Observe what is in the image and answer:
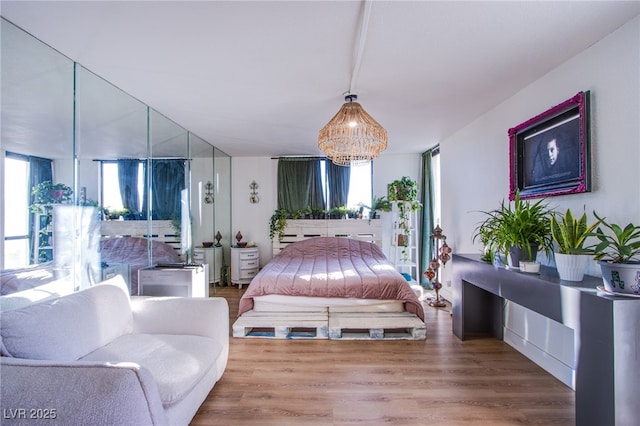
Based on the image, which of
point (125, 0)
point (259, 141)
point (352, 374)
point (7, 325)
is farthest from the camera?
point (259, 141)

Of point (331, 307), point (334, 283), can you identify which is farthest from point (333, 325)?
point (334, 283)

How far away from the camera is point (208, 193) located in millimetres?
4434

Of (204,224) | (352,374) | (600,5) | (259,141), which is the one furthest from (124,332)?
(600,5)

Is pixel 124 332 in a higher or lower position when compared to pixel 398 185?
lower

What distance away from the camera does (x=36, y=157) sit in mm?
1852

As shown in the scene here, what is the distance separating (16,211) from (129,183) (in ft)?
3.59

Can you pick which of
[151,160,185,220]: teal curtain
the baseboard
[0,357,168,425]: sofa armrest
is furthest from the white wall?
[151,160,185,220]: teal curtain

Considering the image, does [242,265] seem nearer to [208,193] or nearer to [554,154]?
[208,193]

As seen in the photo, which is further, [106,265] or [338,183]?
[338,183]

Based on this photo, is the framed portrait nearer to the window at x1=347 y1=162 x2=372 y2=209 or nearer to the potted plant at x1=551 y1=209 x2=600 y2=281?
the potted plant at x1=551 y1=209 x2=600 y2=281

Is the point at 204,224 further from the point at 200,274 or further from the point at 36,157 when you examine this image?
the point at 36,157

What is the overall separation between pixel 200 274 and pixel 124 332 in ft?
3.71

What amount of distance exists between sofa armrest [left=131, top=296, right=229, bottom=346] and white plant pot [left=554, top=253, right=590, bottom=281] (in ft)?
7.24

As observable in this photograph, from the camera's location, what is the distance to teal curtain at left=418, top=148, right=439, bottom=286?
483cm
